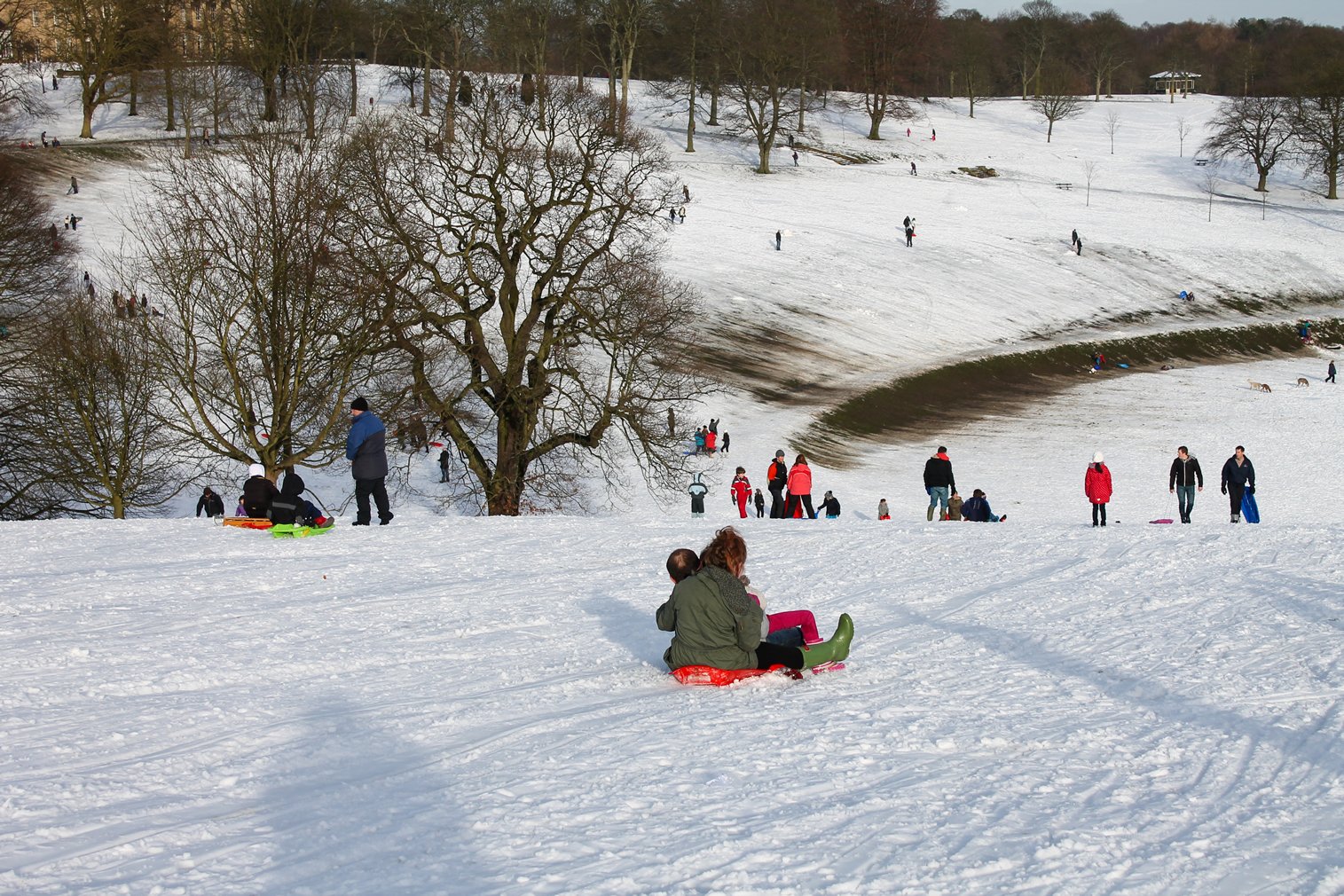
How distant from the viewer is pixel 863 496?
98.4 feet

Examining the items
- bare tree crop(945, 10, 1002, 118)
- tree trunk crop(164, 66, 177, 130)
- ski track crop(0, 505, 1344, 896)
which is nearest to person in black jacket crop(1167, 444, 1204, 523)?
ski track crop(0, 505, 1344, 896)

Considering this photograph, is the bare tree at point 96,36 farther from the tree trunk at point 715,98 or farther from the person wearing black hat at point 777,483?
the person wearing black hat at point 777,483

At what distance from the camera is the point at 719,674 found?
782 cm

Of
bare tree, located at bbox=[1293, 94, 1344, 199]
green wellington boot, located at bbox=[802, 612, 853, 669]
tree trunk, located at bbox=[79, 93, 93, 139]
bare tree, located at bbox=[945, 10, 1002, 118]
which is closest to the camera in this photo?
green wellington boot, located at bbox=[802, 612, 853, 669]

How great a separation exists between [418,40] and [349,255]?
45.7m

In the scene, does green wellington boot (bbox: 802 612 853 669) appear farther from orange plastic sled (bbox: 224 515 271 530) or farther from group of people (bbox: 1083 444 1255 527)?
group of people (bbox: 1083 444 1255 527)

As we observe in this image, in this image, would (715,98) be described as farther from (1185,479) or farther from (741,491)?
(1185,479)

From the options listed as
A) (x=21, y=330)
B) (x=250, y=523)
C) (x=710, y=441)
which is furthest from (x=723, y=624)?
(x=21, y=330)

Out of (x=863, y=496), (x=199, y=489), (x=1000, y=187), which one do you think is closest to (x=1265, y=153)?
(x=1000, y=187)

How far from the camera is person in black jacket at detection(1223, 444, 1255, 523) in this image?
18.2 meters

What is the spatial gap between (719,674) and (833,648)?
2.63ft

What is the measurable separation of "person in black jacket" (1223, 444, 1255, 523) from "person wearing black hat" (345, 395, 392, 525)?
40.6 feet

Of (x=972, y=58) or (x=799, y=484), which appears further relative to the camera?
(x=972, y=58)

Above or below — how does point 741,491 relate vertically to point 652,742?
below
